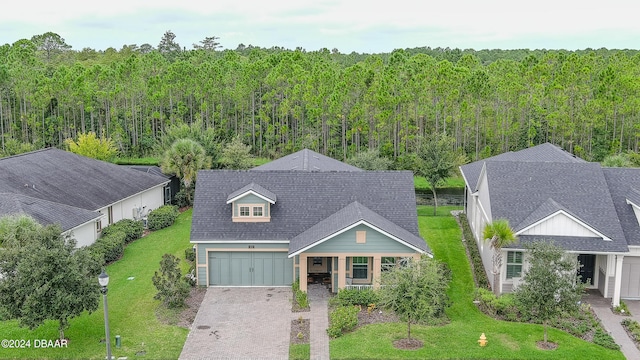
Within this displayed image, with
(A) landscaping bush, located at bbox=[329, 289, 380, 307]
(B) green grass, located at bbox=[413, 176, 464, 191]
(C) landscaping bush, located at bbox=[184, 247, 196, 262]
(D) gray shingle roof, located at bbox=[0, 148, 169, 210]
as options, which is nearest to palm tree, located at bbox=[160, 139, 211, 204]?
(D) gray shingle roof, located at bbox=[0, 148, 169, 210]

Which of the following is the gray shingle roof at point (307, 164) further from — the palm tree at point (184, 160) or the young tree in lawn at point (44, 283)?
the young tree in lawn at point (44, 283)

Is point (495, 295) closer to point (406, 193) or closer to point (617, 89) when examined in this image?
point (406, 193)

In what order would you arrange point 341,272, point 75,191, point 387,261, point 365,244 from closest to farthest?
point 365,244 < point 341,272 < point 387,261 < point 75,191

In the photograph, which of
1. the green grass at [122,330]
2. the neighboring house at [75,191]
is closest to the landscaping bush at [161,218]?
the neighboring house at [75,191]

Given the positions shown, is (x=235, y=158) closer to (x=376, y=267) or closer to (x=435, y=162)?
(x=435, y=162)

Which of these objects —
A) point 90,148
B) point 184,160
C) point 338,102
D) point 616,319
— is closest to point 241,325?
point 616,319

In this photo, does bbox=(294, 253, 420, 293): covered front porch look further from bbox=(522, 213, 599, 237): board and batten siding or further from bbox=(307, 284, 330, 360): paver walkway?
bbox=(522, 213, 599, 237): board and batten siding
